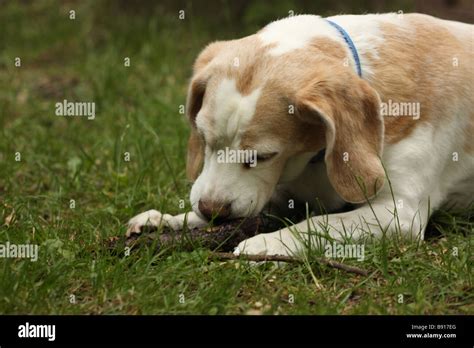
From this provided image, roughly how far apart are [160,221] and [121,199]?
1.12 m

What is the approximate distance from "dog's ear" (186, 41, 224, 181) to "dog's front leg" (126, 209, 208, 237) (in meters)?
0.34

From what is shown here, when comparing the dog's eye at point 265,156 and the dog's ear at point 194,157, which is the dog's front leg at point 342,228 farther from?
the dog's ear at point 194,157

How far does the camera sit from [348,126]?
176 inches

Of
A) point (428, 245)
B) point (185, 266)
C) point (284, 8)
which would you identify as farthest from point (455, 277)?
point (284, 8)

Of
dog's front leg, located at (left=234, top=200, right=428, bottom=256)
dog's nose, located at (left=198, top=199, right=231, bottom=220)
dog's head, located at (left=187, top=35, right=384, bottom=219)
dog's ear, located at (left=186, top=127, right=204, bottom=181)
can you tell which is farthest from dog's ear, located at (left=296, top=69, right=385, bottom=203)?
dog's ear, located at (left=186, top=127, right=204, bottom=181)

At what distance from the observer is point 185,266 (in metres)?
4.46

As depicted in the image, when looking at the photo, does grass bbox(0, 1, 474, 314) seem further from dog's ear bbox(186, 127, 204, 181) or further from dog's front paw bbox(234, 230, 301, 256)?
dog's ear bbox(186, 127, 204, 181)

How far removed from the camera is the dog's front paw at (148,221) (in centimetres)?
488

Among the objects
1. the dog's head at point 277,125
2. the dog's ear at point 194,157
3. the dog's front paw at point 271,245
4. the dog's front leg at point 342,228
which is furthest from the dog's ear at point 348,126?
the dog's ear at point 194,157

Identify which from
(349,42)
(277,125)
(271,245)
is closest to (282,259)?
(271,245)

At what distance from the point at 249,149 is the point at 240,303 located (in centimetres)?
83

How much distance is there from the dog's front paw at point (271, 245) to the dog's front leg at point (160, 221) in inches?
13.0

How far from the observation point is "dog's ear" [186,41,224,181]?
16.0ft
